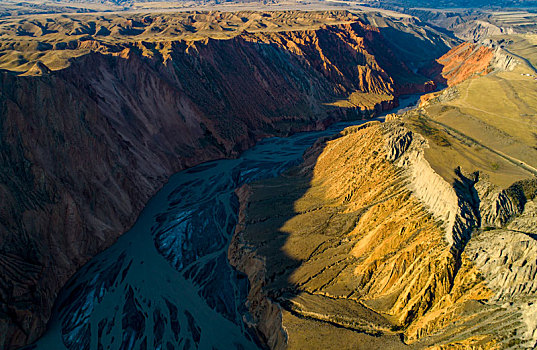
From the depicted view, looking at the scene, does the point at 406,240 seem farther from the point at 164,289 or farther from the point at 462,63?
the point at 462,63

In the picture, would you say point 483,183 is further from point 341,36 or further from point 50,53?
point 341,36

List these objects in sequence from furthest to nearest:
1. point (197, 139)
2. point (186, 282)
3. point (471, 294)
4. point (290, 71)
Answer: point (290, 71) → point (197, 139) → point (186, 282) → point (471, 294)

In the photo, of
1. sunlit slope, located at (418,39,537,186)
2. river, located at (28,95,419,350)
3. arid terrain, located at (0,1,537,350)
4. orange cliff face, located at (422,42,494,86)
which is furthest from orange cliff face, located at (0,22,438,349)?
sunlit slope, located at (418,39,537,186)

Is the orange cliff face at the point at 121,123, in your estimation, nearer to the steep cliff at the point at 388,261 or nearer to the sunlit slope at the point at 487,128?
the steep cliff at the point at 388,261

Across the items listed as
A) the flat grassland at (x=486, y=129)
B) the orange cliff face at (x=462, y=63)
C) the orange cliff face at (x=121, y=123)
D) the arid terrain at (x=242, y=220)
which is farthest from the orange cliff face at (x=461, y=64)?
the arid terrain at (x=242, y=220)

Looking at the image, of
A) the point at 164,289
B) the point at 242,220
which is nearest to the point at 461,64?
the point at 242,220

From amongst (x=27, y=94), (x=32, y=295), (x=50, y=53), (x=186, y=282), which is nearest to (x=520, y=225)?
(x=186, y=282)

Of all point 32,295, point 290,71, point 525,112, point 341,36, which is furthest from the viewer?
point 341,36
